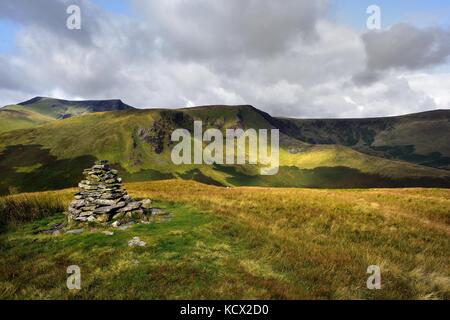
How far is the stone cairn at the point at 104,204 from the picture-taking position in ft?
61.9

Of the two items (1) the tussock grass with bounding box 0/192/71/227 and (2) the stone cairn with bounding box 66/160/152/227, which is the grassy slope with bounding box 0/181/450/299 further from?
(2) the stone cairn with bounding box 66/160/152/227

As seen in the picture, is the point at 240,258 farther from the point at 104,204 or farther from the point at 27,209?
the point at 27,209

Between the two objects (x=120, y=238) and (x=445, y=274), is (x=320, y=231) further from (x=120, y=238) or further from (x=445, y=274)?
(x=120, y=238)

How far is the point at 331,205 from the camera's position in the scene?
1009 inches

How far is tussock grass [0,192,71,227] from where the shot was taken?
20297 mm

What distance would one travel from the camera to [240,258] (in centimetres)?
1292

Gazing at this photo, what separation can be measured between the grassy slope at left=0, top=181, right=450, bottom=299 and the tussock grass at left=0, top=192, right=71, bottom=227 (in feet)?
4.91

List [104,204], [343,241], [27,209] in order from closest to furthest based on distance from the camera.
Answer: [343,241] → [104,204] → [27,209]

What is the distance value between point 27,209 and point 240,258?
18.0 meters

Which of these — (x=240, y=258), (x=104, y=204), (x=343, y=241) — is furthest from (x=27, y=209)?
(x=343, y=241)

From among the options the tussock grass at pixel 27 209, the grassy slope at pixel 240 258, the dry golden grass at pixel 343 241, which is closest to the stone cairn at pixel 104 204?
the grassy slope at pixel 240 258
